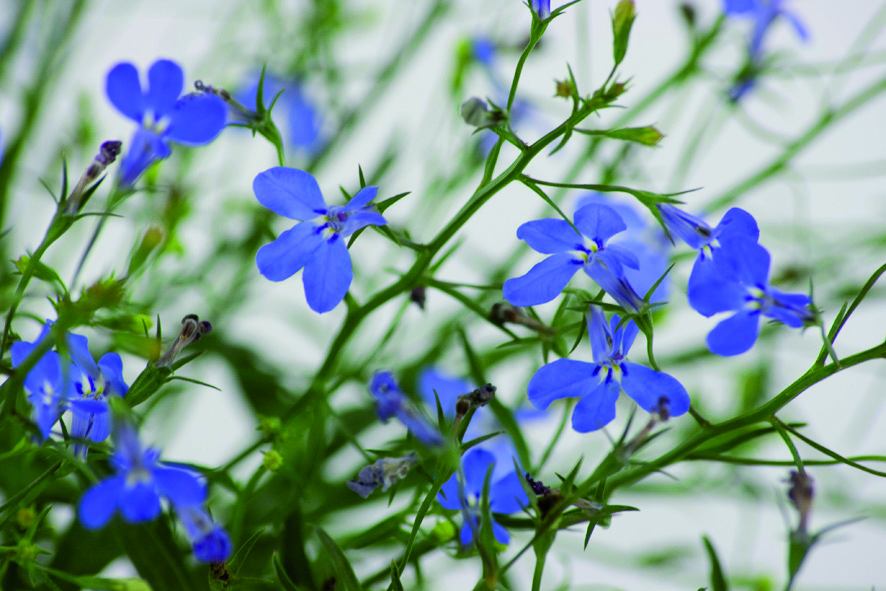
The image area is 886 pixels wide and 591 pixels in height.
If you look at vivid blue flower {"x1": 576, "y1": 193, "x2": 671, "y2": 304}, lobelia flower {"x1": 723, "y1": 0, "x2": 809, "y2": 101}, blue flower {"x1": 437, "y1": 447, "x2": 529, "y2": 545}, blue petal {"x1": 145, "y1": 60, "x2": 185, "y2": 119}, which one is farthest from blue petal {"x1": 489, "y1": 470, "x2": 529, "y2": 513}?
lobelia flower {"x1": 723, "y1": 0, "x2": 809, "y2": 101}

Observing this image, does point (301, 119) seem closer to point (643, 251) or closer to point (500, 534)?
point (643, 251)

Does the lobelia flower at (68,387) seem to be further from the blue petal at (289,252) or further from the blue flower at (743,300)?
the blue flower at (743,300)

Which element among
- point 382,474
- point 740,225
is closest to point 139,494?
point 382,474

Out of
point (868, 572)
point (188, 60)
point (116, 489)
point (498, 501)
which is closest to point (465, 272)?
point (188, 60)

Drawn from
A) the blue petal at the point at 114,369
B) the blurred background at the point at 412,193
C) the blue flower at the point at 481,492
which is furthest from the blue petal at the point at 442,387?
the blue petal at the point at 114,369

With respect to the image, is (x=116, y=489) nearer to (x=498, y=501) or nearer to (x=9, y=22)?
(x=498, y=501)

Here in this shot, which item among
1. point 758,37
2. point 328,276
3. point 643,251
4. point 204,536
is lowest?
point 204,536
